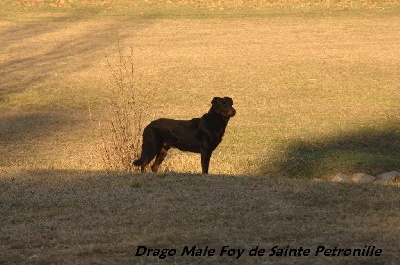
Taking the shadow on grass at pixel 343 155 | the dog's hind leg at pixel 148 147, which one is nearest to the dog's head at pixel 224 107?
the dog's hind leg at pixel 148 147

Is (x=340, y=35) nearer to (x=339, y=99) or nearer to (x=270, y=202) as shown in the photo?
(x=339, y=99)

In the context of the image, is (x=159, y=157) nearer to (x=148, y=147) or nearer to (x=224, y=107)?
(x=148, y=147)

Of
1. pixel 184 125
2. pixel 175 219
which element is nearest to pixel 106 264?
pixel 175 219

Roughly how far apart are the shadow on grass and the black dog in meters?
2.12

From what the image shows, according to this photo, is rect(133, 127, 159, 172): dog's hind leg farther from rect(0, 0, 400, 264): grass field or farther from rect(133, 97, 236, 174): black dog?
rect(0, 0, 400, 264): grass field

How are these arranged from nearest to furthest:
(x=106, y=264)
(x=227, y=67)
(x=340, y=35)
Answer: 1. (x=106, y=264)
2. (x=227, y=67)
3. (x=340, y=35)

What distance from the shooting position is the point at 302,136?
1645 cm

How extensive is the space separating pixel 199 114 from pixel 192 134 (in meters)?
6.52

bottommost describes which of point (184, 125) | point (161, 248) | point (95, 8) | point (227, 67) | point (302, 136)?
point (95, 8)

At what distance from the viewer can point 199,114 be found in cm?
1862

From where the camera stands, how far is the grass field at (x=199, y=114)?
26.6 feet

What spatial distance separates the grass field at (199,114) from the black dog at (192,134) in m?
0.40

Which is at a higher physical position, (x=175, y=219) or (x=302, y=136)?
(x=175, y=219)

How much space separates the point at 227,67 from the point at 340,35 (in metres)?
7.48
